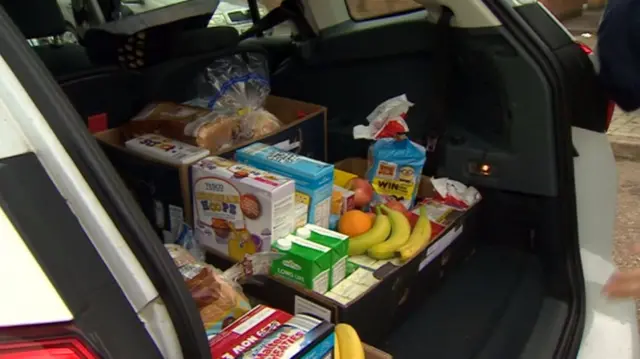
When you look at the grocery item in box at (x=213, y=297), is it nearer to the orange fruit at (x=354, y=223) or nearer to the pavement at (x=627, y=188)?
the orange fruit at (x=354, y=223)

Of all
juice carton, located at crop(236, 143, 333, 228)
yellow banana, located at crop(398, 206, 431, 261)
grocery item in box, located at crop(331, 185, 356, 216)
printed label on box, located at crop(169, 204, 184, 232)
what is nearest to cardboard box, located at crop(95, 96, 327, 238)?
printed label on box, located at crop(169, 204, 184, 232)

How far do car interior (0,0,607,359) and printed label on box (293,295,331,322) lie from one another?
0.14m

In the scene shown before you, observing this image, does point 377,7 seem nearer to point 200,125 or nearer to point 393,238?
point 200,125

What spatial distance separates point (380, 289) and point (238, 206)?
37cm

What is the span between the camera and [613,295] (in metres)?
1.32

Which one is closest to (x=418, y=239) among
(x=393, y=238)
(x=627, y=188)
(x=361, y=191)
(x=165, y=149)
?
(x=393, y=238)

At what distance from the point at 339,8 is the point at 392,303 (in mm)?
1133

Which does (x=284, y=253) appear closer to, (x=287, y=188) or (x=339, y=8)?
(x=287, y=188)

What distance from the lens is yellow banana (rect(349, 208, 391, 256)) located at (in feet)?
5.28

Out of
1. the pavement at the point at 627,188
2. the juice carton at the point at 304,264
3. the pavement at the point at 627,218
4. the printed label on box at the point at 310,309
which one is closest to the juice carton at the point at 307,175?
the juice carton at the point at 304,264

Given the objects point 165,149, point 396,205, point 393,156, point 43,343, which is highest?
point 43,343

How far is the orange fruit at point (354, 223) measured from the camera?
1.67 meters

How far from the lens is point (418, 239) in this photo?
1602 mm

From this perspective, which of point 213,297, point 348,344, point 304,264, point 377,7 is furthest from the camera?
point 377,7
